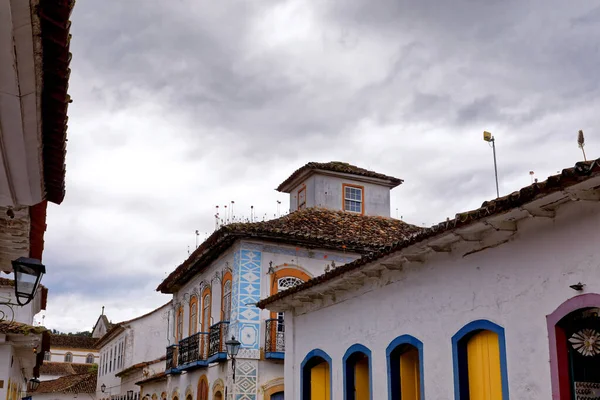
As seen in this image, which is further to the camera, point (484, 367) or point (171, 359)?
point (171, 359)

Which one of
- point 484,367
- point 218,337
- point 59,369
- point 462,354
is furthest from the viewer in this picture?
point 59,369

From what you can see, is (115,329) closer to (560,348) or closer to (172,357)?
(172,357)

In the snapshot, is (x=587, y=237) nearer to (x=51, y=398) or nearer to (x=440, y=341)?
(x=440, y=341)

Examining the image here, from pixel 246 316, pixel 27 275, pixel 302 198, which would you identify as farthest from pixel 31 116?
pixel 302 198

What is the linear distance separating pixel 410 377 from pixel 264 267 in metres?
8.60

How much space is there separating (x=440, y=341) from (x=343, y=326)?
2.97 m

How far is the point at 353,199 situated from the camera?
75.8ft

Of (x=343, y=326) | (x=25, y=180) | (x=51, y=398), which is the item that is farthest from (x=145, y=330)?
(x=25, y=180)

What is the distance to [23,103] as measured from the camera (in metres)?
4.72

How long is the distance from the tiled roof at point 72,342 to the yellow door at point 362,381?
200 feet

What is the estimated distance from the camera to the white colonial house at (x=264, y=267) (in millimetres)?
18000

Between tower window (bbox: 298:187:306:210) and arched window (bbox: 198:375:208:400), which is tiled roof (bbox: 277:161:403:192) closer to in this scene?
tower window (bbox: 298:187:306:210)

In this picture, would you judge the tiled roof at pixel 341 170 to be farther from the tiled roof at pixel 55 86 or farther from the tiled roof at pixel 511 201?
the tiled roof at pixel 55 86

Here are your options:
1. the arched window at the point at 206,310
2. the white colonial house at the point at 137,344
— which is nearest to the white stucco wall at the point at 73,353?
the white colonial house at the point at 137,344
